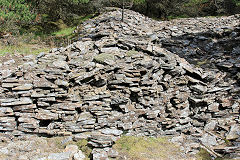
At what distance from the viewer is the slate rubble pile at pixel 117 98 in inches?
348

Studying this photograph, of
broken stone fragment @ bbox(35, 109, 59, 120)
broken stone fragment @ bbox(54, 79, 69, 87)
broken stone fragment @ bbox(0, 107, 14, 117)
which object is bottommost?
broken stone fragment @ bbox(35, 109, 59, 120)

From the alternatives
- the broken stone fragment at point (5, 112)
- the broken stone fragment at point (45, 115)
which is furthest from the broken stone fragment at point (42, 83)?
the broken stone fragment at point (5, 112)

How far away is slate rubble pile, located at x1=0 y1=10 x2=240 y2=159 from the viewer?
8836mm

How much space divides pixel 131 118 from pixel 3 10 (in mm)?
14794

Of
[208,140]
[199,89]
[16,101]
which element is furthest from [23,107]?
[199,89]

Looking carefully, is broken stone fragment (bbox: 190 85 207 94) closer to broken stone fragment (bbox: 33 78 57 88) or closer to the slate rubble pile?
the slate rubble pile

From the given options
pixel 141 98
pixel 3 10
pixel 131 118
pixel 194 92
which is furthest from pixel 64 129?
pixel 3 10

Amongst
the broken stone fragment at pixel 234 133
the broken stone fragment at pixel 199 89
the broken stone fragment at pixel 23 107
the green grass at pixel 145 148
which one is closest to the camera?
the green grass at pixel 145 148

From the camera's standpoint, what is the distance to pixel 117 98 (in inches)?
384

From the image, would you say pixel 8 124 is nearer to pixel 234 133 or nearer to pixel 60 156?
pixel 60 156

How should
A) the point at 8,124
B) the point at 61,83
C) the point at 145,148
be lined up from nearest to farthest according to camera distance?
1. the point at 8,124
2. the point at 145,148
3. the point at 61,83

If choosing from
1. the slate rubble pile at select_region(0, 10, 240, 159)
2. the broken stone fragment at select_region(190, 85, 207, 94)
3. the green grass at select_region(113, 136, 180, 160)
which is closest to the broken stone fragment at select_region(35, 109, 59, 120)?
the slate rubble pile at select_region(0, 10, 240, 159)

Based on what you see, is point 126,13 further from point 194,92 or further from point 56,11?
point 194,92

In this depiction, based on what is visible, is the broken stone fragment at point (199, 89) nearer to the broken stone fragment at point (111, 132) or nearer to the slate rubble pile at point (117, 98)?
the slate rubble pile at point (117, 98)
